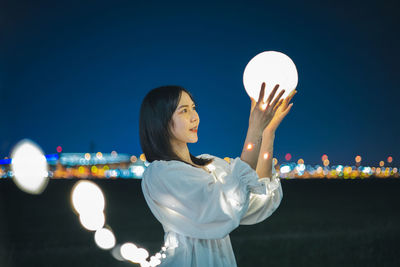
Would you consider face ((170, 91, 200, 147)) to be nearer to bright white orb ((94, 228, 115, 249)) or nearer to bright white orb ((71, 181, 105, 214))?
bright white orb ((94, 228, 115, 249))

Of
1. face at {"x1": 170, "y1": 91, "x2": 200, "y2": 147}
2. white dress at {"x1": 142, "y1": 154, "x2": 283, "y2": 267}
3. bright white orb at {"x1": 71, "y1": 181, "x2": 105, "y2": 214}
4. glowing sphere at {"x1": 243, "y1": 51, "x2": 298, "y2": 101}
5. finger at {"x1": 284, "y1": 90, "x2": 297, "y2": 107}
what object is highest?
glowing sphere at {"x1": 243, "y1": 51, "x2": 298, "y2": 101}

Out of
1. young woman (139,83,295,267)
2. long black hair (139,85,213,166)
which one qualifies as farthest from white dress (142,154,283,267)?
long black hair (139,85,213,166)

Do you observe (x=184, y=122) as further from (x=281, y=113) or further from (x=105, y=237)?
(x=105, y=237)

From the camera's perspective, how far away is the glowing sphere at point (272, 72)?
87.0 inches

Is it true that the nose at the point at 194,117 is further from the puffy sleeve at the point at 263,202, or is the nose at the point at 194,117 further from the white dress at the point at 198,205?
the puffy sleeve at the point at 263,202

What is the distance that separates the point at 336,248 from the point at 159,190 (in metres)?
11.2

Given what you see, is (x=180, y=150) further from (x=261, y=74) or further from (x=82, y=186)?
(x=82, y=186)

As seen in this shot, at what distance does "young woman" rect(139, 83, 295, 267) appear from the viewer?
198cm

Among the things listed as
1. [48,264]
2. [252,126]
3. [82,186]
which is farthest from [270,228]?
[252,126]

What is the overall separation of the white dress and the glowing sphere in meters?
0.49

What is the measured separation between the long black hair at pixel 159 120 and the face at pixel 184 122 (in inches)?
1.0

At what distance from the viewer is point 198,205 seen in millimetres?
1990

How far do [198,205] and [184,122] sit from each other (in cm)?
54

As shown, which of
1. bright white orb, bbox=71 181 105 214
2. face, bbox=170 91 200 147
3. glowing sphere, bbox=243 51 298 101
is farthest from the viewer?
bright white orb, bbox=71 181 105 214
